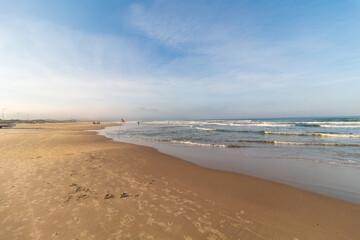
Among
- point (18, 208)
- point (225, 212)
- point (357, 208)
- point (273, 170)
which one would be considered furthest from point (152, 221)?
point (273, 170)

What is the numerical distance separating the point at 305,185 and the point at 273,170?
1824mm

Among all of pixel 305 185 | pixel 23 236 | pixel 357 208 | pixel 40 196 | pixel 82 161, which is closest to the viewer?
pixel 23 236

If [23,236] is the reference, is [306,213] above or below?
below

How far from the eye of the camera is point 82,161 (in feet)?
29.4

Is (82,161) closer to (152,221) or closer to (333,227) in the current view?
(152,221)

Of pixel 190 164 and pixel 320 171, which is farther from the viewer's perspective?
pixel 190 164

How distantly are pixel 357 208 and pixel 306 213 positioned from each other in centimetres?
179

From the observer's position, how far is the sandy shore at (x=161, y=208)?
3.41 m

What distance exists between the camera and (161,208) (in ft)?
14.2

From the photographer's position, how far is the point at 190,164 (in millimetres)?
9047

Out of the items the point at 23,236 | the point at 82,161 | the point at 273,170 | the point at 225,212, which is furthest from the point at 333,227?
the point at 82,161

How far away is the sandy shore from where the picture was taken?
11.2 ft

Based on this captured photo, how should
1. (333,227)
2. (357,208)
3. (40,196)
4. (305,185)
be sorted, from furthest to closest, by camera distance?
Answer: (305,185) → (40,196) → (357,208) → (333,227)

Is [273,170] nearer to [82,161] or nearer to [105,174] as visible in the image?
[105,174]
